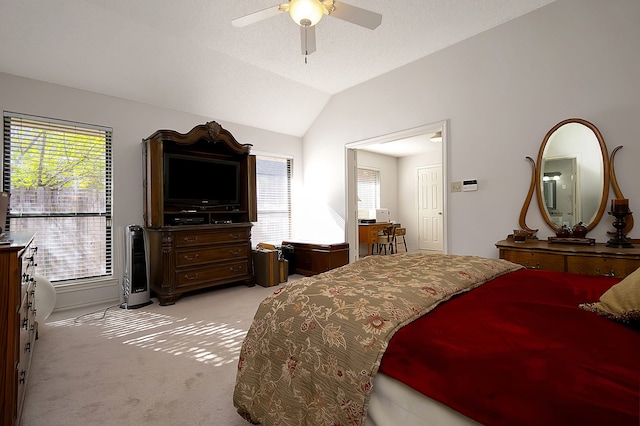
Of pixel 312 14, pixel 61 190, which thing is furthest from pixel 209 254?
pixel 312 14

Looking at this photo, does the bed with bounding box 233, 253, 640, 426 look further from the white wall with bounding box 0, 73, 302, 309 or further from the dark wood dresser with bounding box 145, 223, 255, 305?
the white wall with bounding box 0, 73, 302, 309

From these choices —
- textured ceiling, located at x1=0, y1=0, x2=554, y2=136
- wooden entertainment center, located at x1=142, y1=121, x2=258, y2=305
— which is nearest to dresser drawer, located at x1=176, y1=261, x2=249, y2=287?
wooden entertainment center, located at x1=142, y1=121, x2=258, y2=305

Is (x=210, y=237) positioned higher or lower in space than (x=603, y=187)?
lower

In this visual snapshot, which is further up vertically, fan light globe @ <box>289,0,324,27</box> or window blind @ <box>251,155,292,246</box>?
fan light globe @ <box>289,0,324,27</box>

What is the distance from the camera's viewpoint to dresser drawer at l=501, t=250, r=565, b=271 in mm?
2494

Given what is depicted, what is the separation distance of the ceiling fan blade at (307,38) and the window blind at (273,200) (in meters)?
2.92

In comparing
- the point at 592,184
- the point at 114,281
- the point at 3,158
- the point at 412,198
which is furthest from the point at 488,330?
the point at 412,198

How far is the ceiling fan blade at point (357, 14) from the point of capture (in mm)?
2156

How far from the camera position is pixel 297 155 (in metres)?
5.60

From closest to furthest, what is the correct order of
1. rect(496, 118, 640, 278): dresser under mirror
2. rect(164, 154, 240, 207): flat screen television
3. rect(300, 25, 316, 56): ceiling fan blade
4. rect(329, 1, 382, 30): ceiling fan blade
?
rect(329, 1, 382, 30): ceiling fan blade, rect(300, 25, 316, 56): ceiling fan blade, rect(496, 118, 640, 278): dresser under mirror, rect(164, 154, 240, 207): flat screen television

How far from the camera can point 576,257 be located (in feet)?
7.91

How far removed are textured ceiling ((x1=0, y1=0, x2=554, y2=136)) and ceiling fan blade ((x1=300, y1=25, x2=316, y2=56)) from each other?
2.89 feet

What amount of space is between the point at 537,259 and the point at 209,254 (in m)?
3.47

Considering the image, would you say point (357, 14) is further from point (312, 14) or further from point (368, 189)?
point (368, 189)
